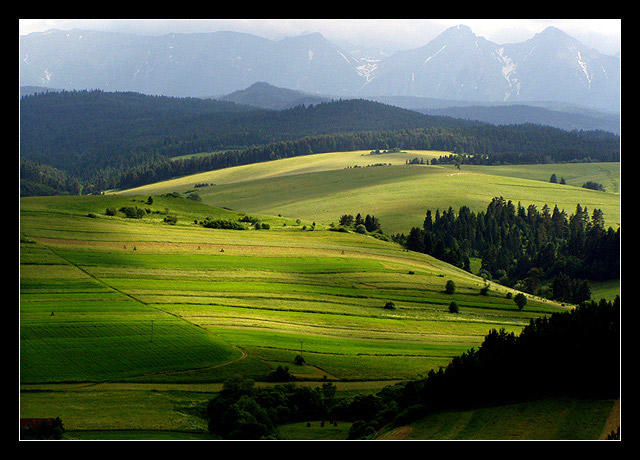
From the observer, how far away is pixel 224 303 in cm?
9462

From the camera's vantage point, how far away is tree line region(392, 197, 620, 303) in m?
148

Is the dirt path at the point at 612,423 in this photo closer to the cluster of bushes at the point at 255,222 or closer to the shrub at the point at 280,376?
the shrub at the point at 280,376

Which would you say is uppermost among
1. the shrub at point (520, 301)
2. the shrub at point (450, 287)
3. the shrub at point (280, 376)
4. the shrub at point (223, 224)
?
the shrub at point (223, 224)

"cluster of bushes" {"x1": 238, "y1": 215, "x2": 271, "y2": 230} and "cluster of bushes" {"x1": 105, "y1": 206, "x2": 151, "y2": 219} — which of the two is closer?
"cluster of bushes" {"x1": 105, "y1": 206, "x2": 151, "y2": 219}

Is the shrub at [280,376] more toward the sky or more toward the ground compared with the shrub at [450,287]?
more toward the ground

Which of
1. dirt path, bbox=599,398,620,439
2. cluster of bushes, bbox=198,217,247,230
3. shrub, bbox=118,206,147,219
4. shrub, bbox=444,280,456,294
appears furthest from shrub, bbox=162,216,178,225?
dirt path, bbox=599,398,620,439

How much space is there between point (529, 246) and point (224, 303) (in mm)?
114869

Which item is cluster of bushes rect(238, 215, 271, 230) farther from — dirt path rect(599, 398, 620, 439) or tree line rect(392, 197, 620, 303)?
dirt path rect(599, 398, 620, 439)

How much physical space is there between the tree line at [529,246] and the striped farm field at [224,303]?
1693cm

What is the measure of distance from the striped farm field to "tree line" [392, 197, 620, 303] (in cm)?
1693

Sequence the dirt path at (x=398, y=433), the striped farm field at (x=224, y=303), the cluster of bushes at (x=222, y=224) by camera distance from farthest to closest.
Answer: the cluster of bushes at (x=222, y=224), the striped farm field at (x=224, y=303), the dirt path at (x=398, y=433)

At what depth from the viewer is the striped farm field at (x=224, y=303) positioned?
70.9 meters

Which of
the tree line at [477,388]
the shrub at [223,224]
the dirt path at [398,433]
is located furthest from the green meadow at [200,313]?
the shrub at [223,224]
